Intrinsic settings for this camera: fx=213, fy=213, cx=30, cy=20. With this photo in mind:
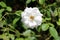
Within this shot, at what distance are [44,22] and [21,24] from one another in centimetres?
20

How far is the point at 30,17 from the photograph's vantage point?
1837mm

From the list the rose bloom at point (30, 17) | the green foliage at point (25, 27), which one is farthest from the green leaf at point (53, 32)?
the rose bloom at point (30, 17)

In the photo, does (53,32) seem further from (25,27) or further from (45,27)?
(25,27)

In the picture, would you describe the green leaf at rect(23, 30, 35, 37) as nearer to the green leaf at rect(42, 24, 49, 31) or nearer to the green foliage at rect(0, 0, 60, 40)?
the green foliage at rect(0, 0, 60, 40)

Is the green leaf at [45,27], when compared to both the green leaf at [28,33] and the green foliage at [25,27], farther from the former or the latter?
the green leaf at [28,33]

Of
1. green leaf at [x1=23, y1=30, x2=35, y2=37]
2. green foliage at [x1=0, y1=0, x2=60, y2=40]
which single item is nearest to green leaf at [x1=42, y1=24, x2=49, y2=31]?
green foliage at [x1=0, y1=0, x2=60, y2=40]

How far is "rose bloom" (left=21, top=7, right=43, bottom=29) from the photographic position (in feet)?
5.82

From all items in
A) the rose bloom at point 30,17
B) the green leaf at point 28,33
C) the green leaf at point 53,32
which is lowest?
the green leaf at point 53,32

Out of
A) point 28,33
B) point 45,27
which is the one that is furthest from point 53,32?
point 28,33

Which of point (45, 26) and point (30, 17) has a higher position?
point (30, 17)

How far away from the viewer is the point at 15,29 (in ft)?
5.88

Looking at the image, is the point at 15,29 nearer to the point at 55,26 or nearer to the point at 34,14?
the point at 34,14

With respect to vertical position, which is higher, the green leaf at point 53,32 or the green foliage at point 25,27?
the green foliage at point 25,27

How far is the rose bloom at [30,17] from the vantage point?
1774mm
